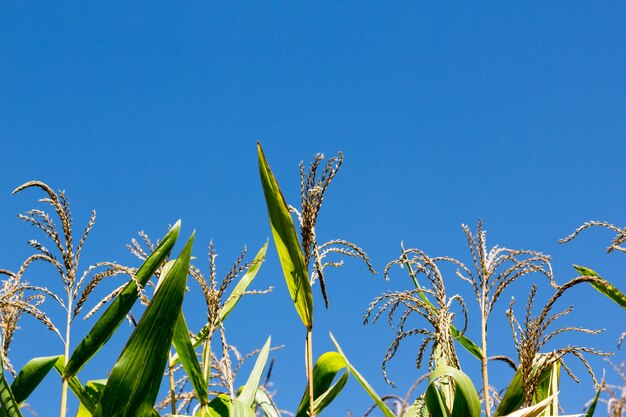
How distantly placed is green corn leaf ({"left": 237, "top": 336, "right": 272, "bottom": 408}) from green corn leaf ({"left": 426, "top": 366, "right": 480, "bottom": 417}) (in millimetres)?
780

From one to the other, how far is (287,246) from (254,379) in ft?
2.85

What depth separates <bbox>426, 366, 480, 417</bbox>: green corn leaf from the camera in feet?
8.30

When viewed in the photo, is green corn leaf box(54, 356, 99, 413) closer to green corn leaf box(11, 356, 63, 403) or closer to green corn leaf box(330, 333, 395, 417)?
green corn leaf box(11, 356, 63, 403)

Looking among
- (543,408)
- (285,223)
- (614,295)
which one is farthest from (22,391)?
(614,295)

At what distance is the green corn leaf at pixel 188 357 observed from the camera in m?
2.79

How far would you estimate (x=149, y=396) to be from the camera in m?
2.26

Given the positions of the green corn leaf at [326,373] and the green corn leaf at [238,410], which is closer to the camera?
the green corn leaf at [238,410]

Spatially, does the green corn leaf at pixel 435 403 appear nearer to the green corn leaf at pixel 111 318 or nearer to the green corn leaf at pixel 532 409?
the green corn leaf at pixel 532 409

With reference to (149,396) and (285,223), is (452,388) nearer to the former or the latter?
(285,223)

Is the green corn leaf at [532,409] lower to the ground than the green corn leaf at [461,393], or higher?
lower

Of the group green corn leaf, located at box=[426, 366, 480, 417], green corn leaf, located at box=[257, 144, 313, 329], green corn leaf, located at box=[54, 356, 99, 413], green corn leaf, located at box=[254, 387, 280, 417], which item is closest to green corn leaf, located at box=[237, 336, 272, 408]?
green corn leaf, located at box=[254, 387, 280, 417]

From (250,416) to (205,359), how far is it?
0.44m

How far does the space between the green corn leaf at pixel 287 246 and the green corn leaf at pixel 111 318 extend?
1.33 ft

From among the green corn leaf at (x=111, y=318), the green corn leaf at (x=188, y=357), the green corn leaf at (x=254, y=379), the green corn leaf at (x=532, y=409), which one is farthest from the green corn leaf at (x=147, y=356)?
the green corn leaf at (x=532, y=409)
